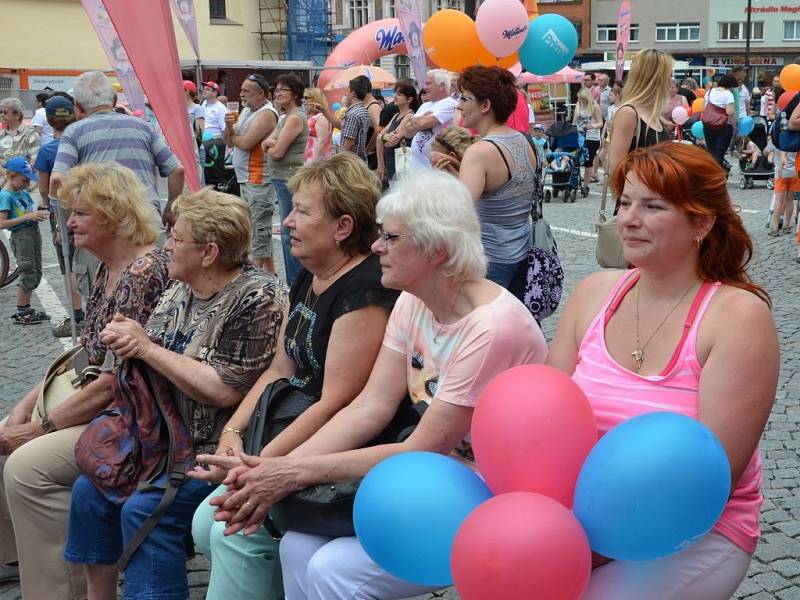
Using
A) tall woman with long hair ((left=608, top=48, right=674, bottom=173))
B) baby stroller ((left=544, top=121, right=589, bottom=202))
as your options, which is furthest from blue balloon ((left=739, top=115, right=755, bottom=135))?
tall woman with long hair ((left=608, top=48, right=674, bottom=173))

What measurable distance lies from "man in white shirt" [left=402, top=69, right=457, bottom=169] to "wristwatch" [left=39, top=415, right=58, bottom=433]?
179 inches

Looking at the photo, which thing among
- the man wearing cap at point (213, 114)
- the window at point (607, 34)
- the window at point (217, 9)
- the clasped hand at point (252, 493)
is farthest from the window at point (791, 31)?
the clasped hand at point (252, 493)

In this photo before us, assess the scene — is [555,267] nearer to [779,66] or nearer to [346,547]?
[346,547]

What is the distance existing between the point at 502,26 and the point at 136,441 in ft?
19.3

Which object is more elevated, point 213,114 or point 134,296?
point 213,114

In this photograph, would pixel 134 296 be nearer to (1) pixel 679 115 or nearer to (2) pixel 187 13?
(2) pixel 187 13

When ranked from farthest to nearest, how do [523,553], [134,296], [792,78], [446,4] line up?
[446,4] → [792,78] → [134,296] → [523,553]

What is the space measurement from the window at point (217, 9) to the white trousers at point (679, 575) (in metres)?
39.9

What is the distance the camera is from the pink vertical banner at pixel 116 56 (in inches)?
243

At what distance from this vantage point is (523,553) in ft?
5.62

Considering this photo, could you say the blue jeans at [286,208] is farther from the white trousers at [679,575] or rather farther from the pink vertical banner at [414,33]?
the white trousers at [679,575]

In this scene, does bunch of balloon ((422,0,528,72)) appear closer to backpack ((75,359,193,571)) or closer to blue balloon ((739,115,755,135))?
backpack ((75,359,193,571))

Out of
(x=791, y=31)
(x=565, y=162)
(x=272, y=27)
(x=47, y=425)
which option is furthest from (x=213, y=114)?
(x=791, y=31)

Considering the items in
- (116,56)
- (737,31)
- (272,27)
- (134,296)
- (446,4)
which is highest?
(446,4)
